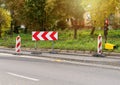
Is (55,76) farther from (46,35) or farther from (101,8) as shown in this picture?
(101,8)

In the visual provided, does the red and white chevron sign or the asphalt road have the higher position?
the red and white chevron sign

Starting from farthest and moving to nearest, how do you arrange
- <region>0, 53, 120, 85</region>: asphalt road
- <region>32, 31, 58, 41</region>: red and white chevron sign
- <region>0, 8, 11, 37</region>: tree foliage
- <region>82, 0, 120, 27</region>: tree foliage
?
<region>0, 8, 11, 37</region>: tree foliage, <region>82, 0, 120, 27</region>: tree foliage, <region>32, 31, 58, 41</region>: red and white chevron sign, <region>0, 53, 120, 85</region>: asphalt road

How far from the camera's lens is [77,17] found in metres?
39.2

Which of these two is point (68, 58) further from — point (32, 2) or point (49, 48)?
point (32, 2)

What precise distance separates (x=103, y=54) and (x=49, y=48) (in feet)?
21.1

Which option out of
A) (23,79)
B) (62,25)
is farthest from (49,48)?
(62,25)

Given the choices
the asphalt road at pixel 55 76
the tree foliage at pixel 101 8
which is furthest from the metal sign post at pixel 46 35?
the asphalt road at pixel 55 76

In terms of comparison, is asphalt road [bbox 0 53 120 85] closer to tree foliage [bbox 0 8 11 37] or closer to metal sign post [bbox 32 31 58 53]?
metal sign post [bbox 32 31 58 53]

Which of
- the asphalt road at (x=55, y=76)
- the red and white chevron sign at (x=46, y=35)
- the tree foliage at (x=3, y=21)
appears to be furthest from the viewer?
the tree foliage at (x=3, y=21)

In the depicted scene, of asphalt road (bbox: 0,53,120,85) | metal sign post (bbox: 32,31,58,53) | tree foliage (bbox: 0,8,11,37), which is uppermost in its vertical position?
tree foliage (bbox: 0,8,11,37)

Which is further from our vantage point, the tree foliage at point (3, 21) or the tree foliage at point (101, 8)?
the tree foliage at point (3, 21)

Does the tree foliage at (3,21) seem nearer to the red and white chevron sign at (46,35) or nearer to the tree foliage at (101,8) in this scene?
the tree foliage at (101,8)

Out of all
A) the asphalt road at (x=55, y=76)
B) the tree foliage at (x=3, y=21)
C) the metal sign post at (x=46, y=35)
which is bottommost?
the asphalt road at (x=55, y=76)

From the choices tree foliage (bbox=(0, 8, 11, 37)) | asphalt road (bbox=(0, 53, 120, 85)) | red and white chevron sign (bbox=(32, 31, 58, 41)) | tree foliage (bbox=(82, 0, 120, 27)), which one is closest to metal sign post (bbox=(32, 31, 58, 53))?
red and white chevron sign (bbox=(32, 31, 58, 41))
